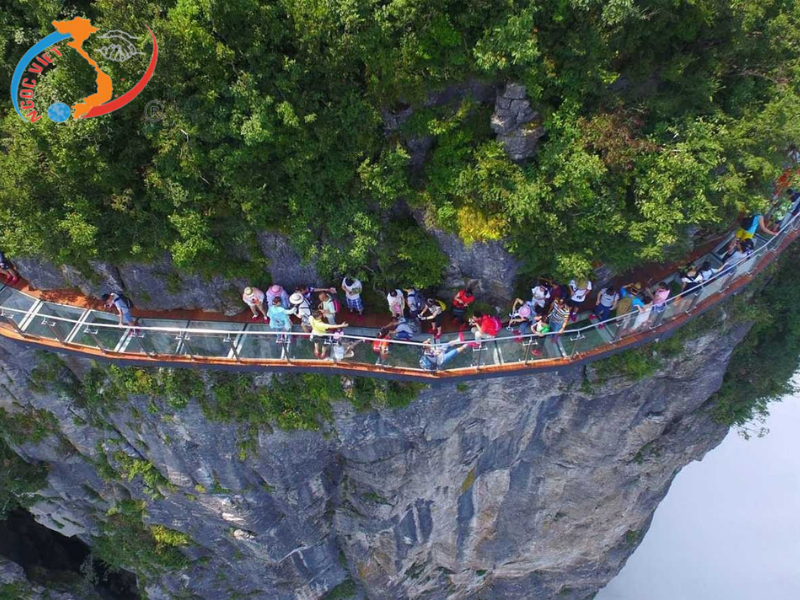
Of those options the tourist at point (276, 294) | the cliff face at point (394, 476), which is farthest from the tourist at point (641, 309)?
the tourist at point (276, 294)

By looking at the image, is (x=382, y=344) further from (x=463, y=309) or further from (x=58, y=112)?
(x=58, y=112)

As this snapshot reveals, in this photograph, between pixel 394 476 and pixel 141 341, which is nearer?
pixel 141 341

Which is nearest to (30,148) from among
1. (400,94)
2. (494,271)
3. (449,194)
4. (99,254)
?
(99,254)

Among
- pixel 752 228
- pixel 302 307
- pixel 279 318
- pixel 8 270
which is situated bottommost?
pixel 279 318

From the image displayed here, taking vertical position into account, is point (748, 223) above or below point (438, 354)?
above

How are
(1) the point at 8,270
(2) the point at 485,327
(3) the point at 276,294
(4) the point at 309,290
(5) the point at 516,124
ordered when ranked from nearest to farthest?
(5) the point at 516,124
(3) the point at 276,294
(2) the point at 485,327
(4) the point at 309,290
(1) the point at 8,270

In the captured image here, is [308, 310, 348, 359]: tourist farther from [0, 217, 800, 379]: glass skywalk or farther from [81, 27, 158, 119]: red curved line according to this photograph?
[81, 27, 158, 119]: red curved line

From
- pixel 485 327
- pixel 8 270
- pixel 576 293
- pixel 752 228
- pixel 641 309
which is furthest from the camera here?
pixel 8 270

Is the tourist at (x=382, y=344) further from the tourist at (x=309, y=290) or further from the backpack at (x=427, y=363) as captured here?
the tourist at (x=309, y=290)

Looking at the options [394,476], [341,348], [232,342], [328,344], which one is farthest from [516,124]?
Result: [394,476]
